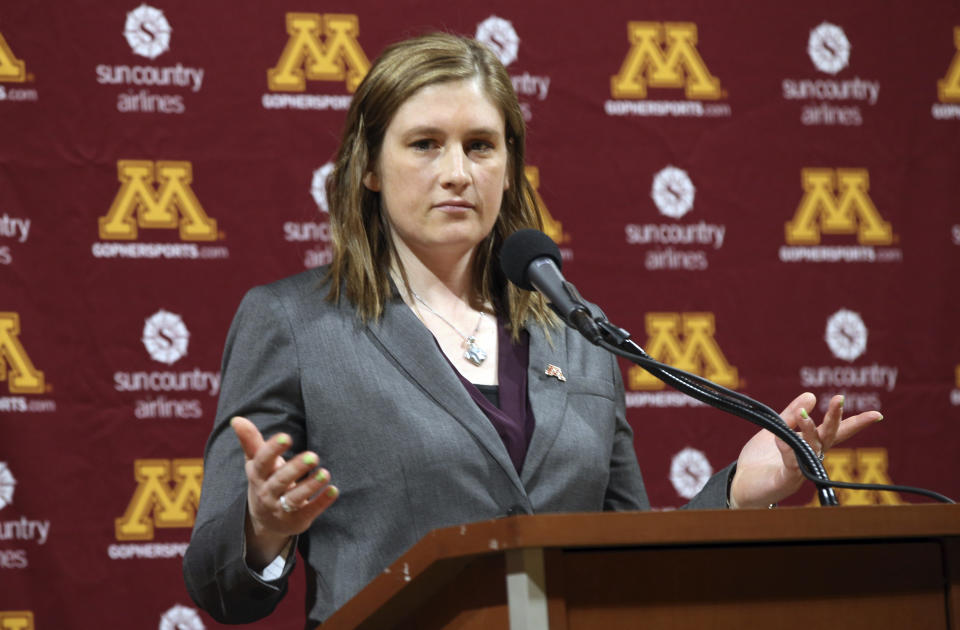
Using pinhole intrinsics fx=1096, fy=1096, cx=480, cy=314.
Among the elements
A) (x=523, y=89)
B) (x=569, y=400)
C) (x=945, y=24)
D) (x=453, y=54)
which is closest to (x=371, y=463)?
(x=569, y=400)

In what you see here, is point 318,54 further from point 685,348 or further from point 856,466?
point 856,466

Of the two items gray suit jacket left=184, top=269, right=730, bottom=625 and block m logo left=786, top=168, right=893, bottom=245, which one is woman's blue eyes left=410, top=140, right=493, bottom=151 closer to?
gray suit jacket left=184, top=269, right=730, bottom=625

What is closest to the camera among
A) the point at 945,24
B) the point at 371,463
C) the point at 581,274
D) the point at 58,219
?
the point at 371,463

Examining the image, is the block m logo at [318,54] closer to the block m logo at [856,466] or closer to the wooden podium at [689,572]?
the block m logo at [856,466]

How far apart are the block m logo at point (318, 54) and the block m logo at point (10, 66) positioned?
0.59 m

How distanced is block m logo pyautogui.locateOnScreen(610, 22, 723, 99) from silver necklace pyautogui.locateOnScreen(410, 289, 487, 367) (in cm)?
132

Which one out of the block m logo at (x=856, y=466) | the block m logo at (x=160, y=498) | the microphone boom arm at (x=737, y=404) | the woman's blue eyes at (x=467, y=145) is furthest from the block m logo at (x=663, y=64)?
the microphone boom arm at (x=737, y=404)

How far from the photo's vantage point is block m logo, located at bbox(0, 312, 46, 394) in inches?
100

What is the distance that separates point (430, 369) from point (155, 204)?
4.26ft

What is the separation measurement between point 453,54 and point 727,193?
1393 mm

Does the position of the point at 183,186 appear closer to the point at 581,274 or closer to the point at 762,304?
the point at 581,274

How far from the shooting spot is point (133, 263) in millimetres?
2646

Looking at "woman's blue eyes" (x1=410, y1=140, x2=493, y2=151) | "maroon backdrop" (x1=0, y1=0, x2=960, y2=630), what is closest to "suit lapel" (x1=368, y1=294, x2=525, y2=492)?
"woman's blue eyes" (x1=410, y1=140, x2=493, y2=151)

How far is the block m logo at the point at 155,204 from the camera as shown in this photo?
2648mm
